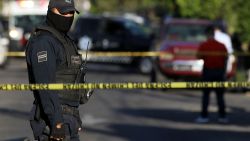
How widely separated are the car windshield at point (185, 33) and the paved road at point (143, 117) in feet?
4.58

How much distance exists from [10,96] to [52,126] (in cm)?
1244

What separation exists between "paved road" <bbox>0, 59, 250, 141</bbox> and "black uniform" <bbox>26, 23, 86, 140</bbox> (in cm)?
455

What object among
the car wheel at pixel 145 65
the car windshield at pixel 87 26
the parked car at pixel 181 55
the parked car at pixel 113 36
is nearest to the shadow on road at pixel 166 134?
the parked car at pixel 181 55

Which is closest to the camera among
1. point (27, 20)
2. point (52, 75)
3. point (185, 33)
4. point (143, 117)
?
point (52, 75)

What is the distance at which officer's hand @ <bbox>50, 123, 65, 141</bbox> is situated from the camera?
18.3ft

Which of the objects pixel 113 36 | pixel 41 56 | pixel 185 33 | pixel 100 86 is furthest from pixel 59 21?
pixel 113 36

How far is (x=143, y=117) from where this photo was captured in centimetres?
1400

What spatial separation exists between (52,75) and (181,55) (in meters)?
14.0

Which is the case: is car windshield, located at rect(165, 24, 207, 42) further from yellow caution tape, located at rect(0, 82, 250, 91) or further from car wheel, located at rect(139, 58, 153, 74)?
yellow caution tape, located at rect(0, 82, 250, 91)

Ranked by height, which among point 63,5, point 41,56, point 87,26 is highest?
point 63,5

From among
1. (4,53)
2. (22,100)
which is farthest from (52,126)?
(4,53)

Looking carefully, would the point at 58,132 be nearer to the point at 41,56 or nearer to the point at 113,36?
the point at 41,56

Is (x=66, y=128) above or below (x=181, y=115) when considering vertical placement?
above

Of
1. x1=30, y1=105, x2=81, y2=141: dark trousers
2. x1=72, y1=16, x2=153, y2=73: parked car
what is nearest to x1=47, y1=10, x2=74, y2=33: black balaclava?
x1=30, y1=105, x2=81, y2=141: dark trousers
